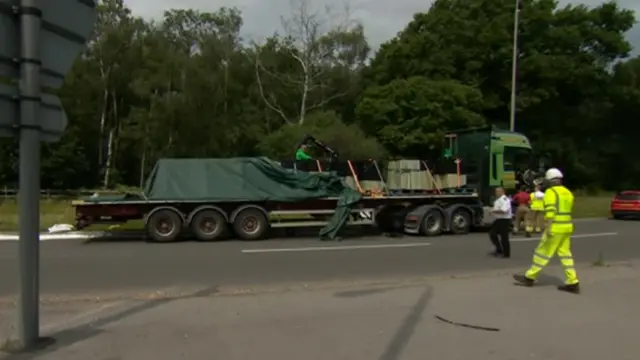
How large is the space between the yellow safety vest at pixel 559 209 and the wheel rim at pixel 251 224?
10.1 m

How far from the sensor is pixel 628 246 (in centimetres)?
1661

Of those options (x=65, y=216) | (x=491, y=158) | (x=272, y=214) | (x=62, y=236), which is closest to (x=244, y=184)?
(x=272, y=214)

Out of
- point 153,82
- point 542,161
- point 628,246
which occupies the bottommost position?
point 628,246

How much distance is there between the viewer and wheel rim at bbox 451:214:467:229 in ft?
64.4

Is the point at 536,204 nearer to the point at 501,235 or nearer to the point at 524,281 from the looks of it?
the point at 501,235

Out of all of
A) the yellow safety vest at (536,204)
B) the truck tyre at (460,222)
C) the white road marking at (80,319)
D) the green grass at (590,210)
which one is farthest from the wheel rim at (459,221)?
the white road marking at (80,319)

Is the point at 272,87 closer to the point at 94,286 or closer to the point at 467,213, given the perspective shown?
the point at 467,213

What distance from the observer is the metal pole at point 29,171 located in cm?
550

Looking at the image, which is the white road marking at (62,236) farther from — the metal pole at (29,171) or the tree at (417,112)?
the tree at (417,112)

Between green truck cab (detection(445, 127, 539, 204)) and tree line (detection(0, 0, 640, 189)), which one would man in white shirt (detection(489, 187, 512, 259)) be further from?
tree line (detection(0, 0, 640, 189))

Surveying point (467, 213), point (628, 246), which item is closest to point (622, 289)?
point (628, 246)

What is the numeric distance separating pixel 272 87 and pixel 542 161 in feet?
109

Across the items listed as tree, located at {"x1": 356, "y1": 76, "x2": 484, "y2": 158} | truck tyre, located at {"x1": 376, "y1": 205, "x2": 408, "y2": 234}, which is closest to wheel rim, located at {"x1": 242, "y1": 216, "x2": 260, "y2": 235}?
truck tyre, located at {"x1": 376, "y1": 205, "x2": 408, "y2": 234}

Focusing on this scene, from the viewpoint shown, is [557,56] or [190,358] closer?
[190,358]
